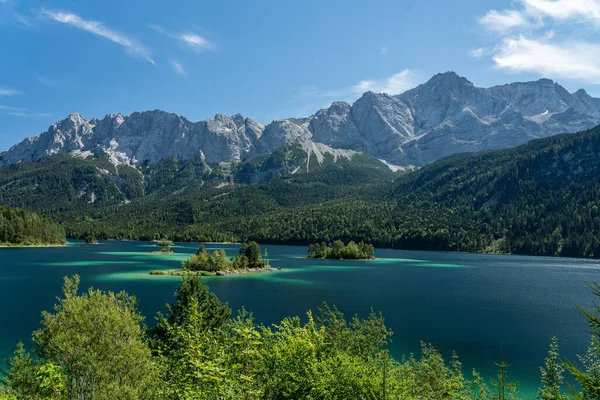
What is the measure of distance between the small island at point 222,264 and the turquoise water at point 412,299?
645cm

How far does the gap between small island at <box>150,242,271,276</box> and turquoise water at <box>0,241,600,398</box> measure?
21.2ft

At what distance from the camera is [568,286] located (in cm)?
9162

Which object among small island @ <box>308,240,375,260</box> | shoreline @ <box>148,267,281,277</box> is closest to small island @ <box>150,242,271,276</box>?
shoreline @ <box>148,267,281,277</box>

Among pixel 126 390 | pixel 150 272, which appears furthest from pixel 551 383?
pixel 150 272

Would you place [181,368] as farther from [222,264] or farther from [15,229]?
[15,229]

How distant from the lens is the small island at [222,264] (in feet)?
350

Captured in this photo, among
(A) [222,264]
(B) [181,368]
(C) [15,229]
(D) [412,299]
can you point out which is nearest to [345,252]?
(A) [222,264]

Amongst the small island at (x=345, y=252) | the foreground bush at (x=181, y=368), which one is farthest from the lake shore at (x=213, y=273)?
the foreground bush at (x=181, y=368)

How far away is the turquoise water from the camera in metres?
45.7

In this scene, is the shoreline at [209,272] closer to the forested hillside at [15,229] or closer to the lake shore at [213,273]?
the lake shore at [213,273]

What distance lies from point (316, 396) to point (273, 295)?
61.3 m

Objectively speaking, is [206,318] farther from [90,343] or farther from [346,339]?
[90,343]

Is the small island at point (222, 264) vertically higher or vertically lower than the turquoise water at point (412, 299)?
higher

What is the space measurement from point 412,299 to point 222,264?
5526 centimetres
